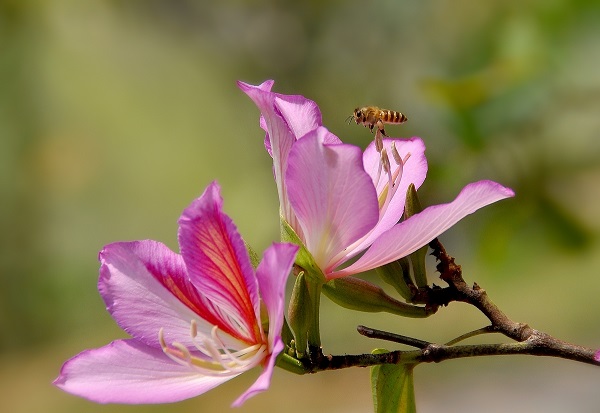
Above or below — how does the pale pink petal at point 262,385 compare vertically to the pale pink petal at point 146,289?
below

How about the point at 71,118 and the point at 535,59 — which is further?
the point at 71,118

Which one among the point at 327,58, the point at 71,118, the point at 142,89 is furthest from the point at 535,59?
the point at 71,118

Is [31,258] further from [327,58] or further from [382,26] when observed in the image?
[382,26]

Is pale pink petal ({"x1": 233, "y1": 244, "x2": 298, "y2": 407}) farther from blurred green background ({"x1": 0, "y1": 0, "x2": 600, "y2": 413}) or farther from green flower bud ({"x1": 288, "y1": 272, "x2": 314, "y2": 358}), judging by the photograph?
blurred green background ({"x1": 0, "y1": 0, "x2": 600, "y2": 413})

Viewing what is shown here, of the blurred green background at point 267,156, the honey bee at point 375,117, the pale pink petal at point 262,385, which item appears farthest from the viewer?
the blurred green background at point 267,156

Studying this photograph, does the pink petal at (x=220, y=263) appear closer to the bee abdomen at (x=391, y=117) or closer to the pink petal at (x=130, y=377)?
the pink petal at (x=130, y=377)

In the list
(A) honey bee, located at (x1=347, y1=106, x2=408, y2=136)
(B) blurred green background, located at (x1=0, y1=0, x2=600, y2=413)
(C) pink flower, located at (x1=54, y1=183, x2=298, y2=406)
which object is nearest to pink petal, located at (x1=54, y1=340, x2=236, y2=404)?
(C) pink flower, located at (x1=54, y1=183, x2=298, y2=406)

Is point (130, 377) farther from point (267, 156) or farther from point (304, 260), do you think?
point (267, 156)

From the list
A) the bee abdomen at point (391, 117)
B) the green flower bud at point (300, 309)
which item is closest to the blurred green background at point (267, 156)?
the bee abdomen at point (391, 117)
